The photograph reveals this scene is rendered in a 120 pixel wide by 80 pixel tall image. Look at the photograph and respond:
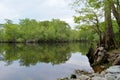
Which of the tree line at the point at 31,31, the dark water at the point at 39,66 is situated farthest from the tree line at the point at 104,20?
the tree line at the point at 31,31

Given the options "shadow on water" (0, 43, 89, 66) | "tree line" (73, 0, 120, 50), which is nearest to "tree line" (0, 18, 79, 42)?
"shadow on water" (0, 43, 89, 66)

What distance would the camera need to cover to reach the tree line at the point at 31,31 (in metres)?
105

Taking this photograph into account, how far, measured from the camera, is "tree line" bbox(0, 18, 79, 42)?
345 feet

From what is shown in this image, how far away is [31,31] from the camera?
10588 cm

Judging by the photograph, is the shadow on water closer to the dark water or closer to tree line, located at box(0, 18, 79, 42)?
the dark water

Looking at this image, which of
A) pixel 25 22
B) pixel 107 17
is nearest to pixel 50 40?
pixel 25 22

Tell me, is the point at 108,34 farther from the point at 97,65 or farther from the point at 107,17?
the point at 97,65

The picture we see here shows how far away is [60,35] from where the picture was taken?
373 ft

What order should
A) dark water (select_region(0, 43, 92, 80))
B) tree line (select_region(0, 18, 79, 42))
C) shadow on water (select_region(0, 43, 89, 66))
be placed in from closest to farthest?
1. dark water (select_region(0, 43, 92, 80))
2. shadow on water (select_region(0, 43, 89, 66))
3. tree line (select_region(0, 18, 79, 42))

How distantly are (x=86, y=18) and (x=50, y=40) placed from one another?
7926cm

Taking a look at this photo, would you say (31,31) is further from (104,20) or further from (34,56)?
(104,20)

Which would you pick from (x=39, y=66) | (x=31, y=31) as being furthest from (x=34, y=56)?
(x=31, y=31)

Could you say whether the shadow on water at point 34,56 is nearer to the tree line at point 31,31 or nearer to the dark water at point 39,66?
the dark water at point 39,66

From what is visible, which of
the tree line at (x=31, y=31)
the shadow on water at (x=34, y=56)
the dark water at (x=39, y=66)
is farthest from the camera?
the tree line at (x=31, y=31)
